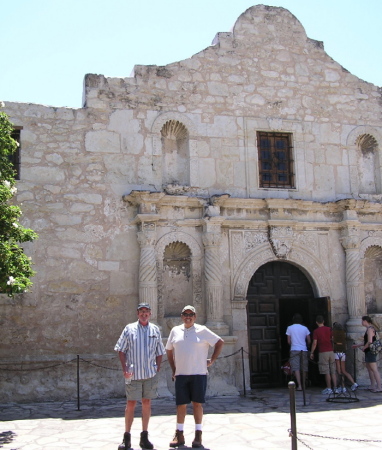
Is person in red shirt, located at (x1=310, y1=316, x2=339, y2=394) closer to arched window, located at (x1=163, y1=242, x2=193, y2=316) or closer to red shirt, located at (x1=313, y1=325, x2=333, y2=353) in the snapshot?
red shirt, located at (x1=313, y1=325, x2=333, y2=353)

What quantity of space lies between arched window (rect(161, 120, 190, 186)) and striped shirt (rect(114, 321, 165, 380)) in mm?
5117

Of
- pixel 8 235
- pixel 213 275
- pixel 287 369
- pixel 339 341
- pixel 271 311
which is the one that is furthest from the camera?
pixel 271 311

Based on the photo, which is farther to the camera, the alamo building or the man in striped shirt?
the alamo building

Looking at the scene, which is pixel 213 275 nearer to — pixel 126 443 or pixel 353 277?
pixel 353 277

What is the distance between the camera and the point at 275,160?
12.1m

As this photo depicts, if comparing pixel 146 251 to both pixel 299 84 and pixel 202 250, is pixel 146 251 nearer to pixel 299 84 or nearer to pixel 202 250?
pixel 202 250

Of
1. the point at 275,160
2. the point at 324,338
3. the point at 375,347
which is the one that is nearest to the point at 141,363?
the point at 324,338

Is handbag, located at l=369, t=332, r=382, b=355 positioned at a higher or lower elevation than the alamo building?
lower

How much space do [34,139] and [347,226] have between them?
647 cm

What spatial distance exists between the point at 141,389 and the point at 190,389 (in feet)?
1.85

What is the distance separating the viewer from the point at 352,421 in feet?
25.8

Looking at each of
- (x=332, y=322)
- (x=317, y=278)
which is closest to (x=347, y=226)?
(x=317, y=278)

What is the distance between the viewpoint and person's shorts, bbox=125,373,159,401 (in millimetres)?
6391

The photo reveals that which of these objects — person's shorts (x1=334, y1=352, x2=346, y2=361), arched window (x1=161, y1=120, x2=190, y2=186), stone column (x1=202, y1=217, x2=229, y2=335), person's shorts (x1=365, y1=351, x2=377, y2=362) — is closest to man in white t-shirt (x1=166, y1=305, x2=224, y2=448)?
stone column (x1=202, y1=217, x2=229, y2=335)
